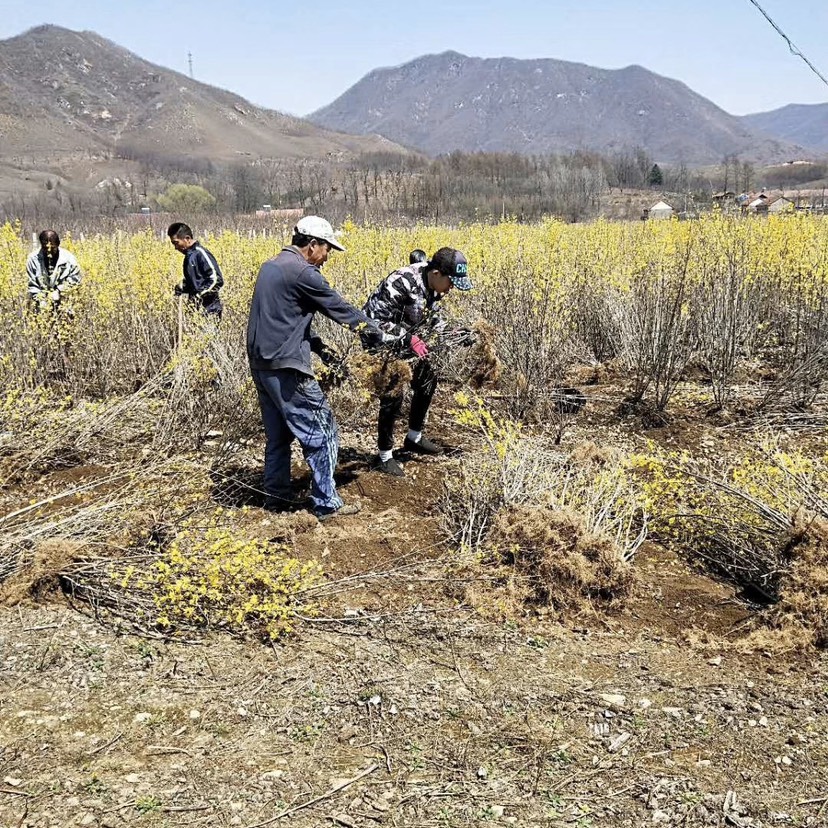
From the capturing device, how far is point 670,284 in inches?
299

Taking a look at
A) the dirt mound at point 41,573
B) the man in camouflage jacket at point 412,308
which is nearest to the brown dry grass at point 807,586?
the man in camouflage jacket at point 412,308

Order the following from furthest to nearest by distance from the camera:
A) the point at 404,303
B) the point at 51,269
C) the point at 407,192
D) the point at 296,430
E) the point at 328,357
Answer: the point at 407,192
the point at 51,269
the point at 404,303
the point at 328,357
the point at 296,430

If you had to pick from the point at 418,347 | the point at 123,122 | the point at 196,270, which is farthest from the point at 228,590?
the point at 123,122

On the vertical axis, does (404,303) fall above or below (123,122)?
below

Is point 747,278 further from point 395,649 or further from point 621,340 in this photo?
point 395,649

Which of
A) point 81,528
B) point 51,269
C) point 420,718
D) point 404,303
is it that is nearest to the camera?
point 420,718

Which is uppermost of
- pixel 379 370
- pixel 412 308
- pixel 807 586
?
pixel 412 308

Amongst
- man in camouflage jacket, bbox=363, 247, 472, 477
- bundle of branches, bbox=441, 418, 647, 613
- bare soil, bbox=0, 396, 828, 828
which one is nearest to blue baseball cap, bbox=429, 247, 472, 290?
man in camouflage jacket, bbox=363, 247, 472, 477

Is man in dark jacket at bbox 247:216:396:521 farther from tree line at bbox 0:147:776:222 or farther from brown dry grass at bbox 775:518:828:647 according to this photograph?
tree line at bbox 0:147:776:222

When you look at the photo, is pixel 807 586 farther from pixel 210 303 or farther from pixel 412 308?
pixel 210 303

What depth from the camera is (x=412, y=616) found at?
3344 millimetres

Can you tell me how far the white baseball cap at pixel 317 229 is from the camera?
3.97m

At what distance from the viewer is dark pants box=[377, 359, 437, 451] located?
4887 millimetres

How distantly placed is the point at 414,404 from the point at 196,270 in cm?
295
